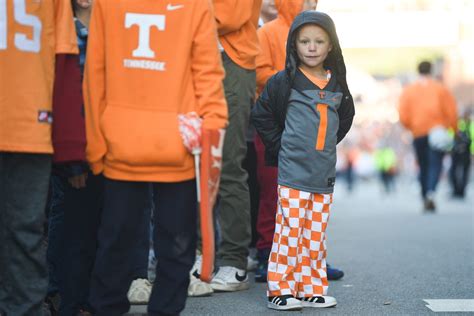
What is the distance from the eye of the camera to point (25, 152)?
4168mm

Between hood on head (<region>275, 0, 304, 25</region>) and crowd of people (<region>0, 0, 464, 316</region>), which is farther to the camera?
hood on head (<region>275, 0, 304, 25</region>)

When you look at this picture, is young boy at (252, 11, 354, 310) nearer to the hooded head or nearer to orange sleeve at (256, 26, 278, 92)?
the hooded head

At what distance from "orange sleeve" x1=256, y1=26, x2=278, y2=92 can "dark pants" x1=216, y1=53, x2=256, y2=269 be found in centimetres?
44

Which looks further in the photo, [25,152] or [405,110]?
[405,110]

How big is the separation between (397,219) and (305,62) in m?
8.03

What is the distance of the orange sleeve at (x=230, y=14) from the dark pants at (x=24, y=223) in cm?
192

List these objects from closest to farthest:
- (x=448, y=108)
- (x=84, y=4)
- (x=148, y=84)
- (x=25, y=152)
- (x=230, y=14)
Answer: (x=25, y=152) → (x=148, y=84) → (x=84, y=4) → (x=230, y=14) → (x=448, y=108)

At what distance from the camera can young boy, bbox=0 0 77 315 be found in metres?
4.14

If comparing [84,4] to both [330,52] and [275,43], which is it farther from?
[275,43]

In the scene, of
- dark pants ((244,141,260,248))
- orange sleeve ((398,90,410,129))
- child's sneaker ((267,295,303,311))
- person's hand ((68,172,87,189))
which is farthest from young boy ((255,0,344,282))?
orange sleeve ((398,90,410,129))

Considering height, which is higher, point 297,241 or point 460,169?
point 297,241

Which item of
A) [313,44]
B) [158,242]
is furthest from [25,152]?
[313,44]

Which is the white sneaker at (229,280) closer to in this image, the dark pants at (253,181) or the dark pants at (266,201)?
the dark pants at (266,201)

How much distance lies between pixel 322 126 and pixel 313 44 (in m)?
0.41
